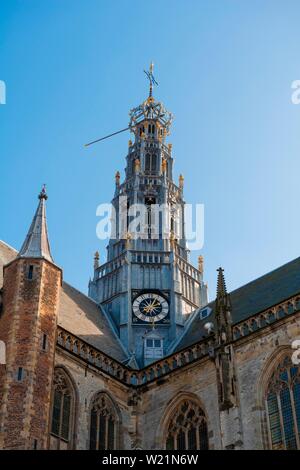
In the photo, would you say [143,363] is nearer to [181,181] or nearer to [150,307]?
[150,307]

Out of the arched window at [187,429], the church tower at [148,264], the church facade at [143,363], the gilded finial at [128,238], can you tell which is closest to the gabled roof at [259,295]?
the church facade at [143,363]

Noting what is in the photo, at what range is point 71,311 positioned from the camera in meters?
32.8

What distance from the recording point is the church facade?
24469mm

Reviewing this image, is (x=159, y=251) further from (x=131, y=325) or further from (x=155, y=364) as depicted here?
(x=155, y=364)

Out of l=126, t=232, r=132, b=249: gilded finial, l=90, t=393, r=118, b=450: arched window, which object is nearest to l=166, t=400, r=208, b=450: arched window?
l=90, t=393, r=118, b=450: arched window

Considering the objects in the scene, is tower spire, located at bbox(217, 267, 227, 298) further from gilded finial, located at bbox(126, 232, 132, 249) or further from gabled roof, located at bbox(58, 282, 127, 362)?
gilded finial, located at bbox(126, 232, 132, 249)

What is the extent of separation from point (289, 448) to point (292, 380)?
2.30m

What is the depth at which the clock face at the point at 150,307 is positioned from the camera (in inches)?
1393

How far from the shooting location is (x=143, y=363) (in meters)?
33.1

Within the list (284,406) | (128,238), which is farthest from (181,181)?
(284,406)

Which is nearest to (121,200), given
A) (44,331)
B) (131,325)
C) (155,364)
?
(131,325)
